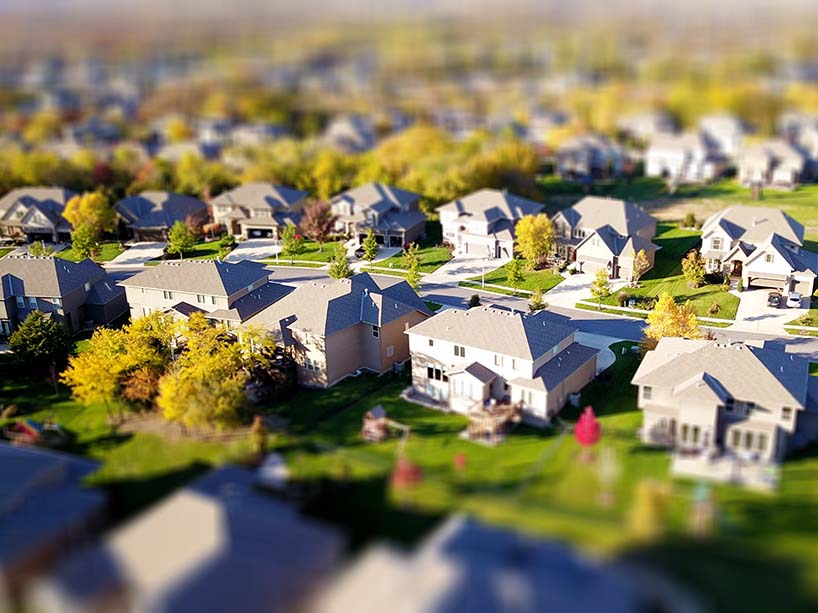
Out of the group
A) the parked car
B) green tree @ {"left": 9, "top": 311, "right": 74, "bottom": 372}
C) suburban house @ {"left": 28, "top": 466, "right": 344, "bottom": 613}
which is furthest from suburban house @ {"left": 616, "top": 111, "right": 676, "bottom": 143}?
suburban house @ {"left": 28, "top": 466, "right": 344, "bottom": 613}

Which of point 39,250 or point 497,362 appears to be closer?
point 497,362

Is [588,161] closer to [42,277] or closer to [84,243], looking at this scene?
[84,243]

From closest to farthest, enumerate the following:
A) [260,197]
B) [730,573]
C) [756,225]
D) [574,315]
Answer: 1. [730,573]
2. [574,315]
3. [756,225]
4. [260,197]

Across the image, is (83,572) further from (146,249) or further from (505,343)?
(146,249)

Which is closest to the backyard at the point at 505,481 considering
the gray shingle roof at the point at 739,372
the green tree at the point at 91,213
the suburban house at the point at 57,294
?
the gray shingle roof at the point at 739,372

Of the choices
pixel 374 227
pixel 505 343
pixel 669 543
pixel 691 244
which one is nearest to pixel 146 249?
pixel 374 227

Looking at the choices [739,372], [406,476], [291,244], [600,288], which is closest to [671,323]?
[739,372]

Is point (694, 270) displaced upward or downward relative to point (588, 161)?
downward

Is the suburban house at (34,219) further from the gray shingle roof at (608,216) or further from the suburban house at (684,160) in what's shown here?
the suburban house at (684,160)
